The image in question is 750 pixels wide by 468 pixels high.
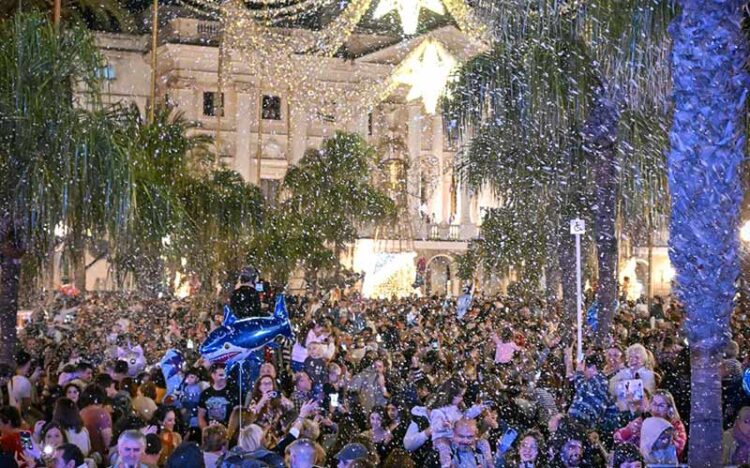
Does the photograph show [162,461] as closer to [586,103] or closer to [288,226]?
[586,103]

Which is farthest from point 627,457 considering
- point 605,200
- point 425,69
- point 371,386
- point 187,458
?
point 425,69

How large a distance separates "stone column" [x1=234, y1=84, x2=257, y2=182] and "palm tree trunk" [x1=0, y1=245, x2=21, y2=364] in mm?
43293

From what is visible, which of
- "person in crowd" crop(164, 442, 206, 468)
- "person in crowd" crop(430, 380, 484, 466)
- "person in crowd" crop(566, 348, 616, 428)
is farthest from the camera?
"person in crowd" crop(566, 348, 616, 428)

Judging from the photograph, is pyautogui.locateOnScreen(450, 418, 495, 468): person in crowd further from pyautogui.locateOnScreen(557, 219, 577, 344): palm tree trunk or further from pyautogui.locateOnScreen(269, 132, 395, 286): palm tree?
pyautogui.locateOnScreen(269, 132, 395, 286): palm tree

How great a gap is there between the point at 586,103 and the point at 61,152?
23.8ft

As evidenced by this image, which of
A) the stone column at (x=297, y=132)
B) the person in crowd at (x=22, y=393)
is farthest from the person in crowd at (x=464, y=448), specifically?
the stone column at (x=297, y=132)

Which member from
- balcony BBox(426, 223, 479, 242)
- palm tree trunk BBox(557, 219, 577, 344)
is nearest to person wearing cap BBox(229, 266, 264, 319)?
palm tree trunk BBox(557, 219, 577, 344)

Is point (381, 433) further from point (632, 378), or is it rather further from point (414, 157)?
point (414, 157)

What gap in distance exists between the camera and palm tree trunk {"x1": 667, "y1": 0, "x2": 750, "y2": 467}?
36.0 ft

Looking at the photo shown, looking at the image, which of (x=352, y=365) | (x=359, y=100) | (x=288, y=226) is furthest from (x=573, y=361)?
(x=359, y=100)

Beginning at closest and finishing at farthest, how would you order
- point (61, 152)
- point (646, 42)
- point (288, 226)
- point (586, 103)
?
point (646, 42) → point (61, 152) → point (586, 103) → point (288, 226)

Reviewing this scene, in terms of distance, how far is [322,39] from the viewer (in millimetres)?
32656

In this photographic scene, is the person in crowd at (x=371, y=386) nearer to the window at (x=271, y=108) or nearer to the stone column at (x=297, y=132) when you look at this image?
the stone column at (x=297, y=132)

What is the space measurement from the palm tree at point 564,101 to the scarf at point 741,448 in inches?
133
